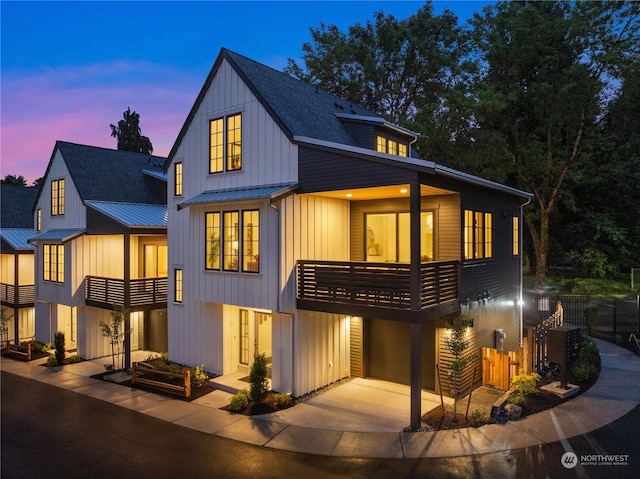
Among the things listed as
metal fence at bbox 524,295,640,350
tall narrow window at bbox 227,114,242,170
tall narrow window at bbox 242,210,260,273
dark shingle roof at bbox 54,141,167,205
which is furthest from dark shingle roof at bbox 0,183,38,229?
metal fence at bbox 524,295,640,350

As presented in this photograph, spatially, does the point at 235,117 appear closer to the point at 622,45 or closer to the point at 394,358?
the point at 394,358

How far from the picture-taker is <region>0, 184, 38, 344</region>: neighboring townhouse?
844 inches

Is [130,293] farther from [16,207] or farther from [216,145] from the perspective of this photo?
[16,207]

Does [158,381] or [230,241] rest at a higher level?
[230,241]

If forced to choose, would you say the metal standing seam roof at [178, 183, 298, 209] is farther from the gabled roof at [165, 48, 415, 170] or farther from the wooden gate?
the wooden gate

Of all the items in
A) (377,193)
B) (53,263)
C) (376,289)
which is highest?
(377,193)

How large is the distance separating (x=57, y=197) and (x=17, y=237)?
508 cm

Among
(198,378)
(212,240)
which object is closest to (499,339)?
(198,378)

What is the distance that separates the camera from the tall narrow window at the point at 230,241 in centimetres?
1315

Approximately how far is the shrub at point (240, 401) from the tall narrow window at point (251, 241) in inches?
138

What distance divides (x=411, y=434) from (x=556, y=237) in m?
30.5

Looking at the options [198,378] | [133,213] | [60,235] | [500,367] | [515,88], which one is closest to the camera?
[500,367]

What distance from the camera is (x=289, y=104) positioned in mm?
13984

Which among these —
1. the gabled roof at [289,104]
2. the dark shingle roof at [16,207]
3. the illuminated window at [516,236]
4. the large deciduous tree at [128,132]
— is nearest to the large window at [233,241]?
the gabled roof at [289,104]
